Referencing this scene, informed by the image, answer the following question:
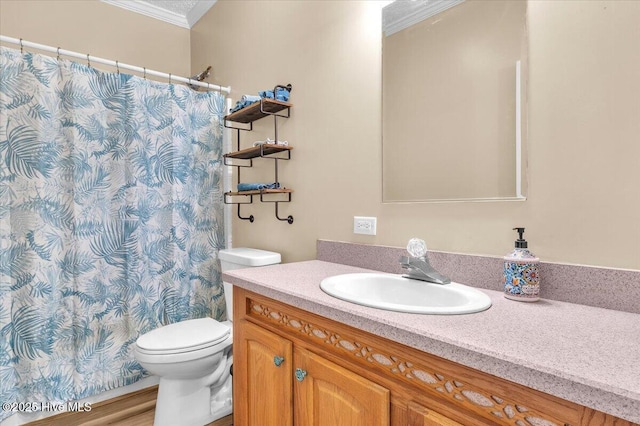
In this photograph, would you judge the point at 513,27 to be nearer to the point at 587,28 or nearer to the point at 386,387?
the point at 587,28

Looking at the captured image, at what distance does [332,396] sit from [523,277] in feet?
1.98

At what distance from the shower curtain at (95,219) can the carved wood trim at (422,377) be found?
4.60ft

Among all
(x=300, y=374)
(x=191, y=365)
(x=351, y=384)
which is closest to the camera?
(x=351, y=384)

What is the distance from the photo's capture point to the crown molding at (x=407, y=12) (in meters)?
→ 1.25

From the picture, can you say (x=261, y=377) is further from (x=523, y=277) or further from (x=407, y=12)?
(x=407, y=12)

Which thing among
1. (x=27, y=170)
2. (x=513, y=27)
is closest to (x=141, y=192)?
(x=27, y=170)

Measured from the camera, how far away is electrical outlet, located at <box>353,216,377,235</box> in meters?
1.44

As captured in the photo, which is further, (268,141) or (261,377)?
(268,141)

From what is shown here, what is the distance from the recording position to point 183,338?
1664 millimetres

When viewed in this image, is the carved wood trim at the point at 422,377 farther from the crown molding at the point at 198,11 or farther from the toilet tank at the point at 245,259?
the crown molding at the point at 198,11

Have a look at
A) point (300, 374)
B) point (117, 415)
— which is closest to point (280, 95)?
point (300, 374)

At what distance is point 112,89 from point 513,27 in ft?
6.90

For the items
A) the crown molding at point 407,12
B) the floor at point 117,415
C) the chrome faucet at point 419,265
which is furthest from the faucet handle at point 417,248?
the floor at point 117,415

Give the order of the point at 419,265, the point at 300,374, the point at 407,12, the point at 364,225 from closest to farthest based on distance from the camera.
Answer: the point at 300,374 < the point at 419,265 < the point at 407,12 < the point at 364,225
